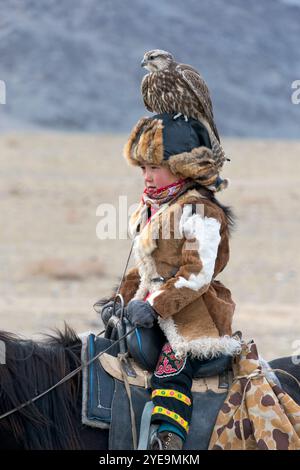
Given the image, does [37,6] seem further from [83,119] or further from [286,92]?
[286,92]

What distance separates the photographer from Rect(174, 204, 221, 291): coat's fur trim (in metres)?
4.23

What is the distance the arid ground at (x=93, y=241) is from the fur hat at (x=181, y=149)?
89 centimetres

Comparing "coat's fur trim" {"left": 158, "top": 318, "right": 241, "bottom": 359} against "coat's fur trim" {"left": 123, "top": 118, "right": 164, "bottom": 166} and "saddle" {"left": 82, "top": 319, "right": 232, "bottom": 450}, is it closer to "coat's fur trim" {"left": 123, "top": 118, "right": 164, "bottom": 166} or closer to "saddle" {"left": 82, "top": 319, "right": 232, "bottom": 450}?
"saddle" {"left": 82, "top": 319, "right": 232, "bottom": 450}

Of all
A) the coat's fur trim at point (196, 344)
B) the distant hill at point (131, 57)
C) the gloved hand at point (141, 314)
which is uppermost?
the distant hill at point (131, 57)

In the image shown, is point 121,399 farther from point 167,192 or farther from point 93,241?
point 93,241

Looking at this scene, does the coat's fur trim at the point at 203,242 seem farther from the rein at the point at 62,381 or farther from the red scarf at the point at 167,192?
the rein at the point at 62,381

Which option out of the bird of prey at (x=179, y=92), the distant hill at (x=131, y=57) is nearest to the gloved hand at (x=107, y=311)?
the bird of prey at (x=179, y=92)

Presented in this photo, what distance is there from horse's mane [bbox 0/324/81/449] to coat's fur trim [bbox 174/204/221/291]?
60cm

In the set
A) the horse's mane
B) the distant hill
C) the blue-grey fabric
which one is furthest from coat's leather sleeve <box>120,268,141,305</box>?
the distant hill

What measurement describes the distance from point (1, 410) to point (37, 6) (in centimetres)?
5885

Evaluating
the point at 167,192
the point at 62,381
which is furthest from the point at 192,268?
the point at 62,381

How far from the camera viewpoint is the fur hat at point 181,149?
4.42m

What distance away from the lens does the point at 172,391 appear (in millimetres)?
4164

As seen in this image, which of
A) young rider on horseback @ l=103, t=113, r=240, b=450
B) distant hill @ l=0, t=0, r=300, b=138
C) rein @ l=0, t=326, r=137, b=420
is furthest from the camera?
distant hill @ l=0, t=0, r=300, b=138
